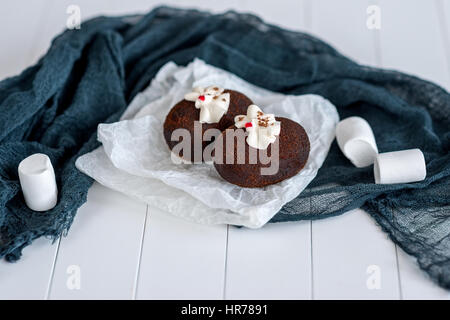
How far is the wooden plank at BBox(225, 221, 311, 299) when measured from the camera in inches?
39.9

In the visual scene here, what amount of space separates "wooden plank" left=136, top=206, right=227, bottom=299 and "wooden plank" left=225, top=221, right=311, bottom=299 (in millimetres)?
22

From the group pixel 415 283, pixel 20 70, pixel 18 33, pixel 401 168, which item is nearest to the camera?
pixel 415 283

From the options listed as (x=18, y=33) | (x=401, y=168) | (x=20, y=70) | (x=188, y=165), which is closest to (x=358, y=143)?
(x=401, y=168)

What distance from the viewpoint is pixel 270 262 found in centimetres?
105

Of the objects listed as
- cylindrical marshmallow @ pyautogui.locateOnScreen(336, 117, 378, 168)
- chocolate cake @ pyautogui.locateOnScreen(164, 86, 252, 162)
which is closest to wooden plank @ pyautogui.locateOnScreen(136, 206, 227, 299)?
chocolate cake @ pyautogui.locateOnScreen(164, 86, 252, 162)

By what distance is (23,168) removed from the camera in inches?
42.1

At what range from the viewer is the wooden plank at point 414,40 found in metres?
1.47

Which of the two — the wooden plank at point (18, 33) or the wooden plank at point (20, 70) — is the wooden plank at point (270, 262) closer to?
the wooden plank at point (20, 70)

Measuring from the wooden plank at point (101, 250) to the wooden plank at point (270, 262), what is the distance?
0.16 meters

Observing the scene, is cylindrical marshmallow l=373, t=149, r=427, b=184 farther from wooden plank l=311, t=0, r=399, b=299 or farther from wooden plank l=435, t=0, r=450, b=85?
wooden plank l=435, t=0, r=450, b=85

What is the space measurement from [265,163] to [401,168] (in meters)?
0.24

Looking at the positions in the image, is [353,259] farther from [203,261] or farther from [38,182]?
[38,182]

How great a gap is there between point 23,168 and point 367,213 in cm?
58

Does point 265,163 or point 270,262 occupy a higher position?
point 265,163
